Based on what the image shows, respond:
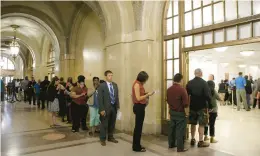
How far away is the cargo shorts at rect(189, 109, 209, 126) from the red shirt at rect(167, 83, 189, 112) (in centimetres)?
47

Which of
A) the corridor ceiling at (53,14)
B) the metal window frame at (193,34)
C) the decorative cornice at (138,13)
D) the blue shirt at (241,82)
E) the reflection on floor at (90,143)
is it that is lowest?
the reflection on floor at (90,143)

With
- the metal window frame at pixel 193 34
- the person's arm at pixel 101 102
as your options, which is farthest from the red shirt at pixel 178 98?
the person's arm at pixel 101 102

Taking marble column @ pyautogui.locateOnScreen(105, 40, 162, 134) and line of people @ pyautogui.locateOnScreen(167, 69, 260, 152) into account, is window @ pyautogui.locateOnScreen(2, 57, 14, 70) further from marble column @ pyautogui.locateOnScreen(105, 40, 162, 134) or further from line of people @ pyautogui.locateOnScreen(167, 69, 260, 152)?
line of people @ pyautogui.locateOnScreen(167, 69, 260, 152)

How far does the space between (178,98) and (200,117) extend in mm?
696

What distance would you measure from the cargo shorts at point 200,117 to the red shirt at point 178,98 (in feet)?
1.53

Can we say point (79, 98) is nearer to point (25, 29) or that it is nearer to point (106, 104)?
point (106, 104)

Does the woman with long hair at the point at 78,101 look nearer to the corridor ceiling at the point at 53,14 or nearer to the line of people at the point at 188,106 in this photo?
the line of people at the point at 188,106

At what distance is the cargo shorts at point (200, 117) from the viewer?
473 centimetres

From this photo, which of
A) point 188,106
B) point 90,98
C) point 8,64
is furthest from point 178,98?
point 8,64

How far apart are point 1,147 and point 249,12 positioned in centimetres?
547

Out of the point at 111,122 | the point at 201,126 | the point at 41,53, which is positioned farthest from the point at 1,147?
the point at 41,53

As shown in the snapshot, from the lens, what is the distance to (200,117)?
186 inches

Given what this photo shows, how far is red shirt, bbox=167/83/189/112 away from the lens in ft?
14.5

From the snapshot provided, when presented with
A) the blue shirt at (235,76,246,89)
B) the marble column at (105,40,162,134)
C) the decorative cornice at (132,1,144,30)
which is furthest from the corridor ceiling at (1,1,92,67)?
the blue shirt at (235,76,246,89)
